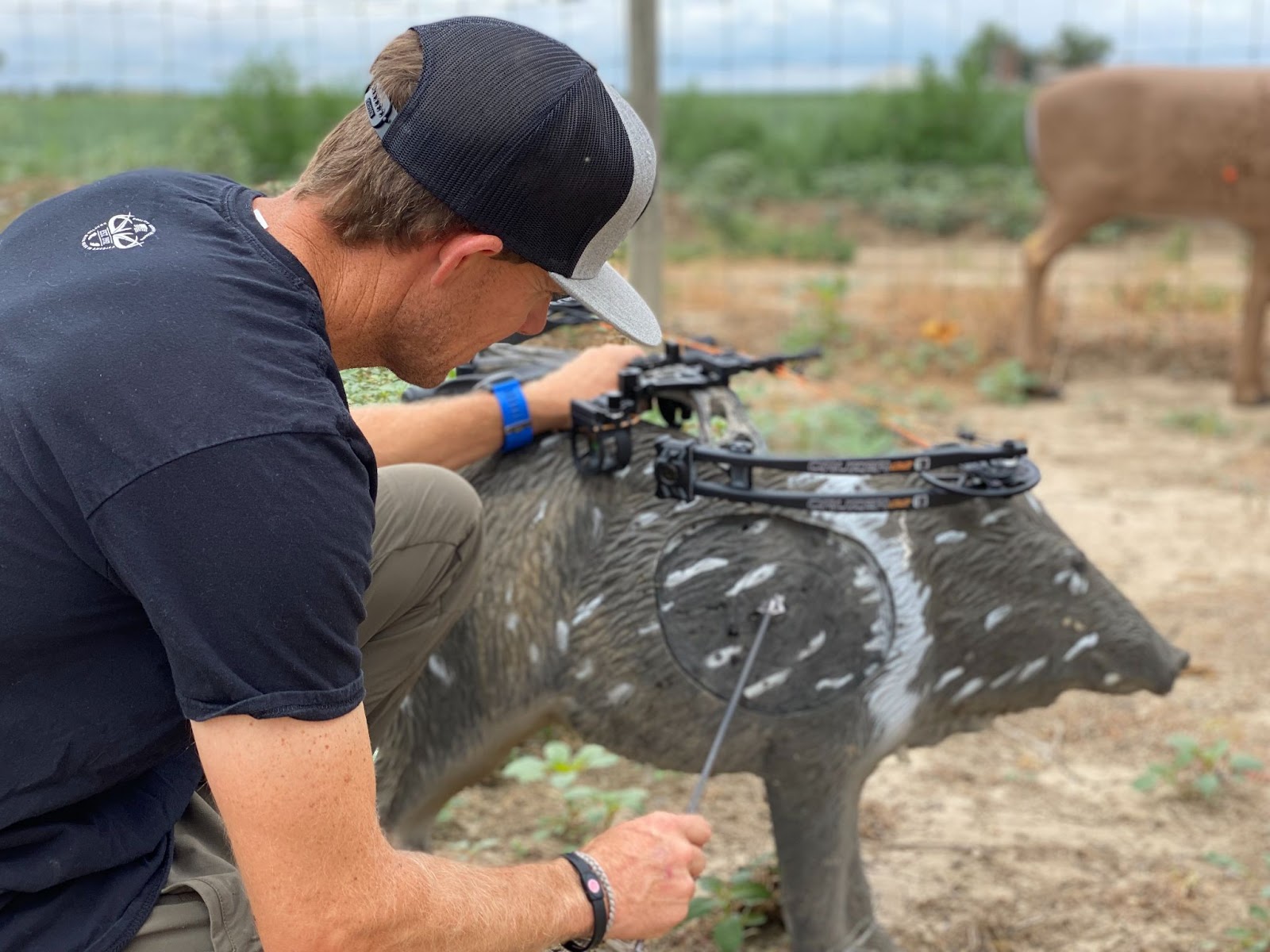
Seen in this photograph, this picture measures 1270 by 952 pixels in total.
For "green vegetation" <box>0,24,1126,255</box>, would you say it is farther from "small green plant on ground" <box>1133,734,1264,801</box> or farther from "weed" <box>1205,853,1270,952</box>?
"weed" <box>1205,853,1270,952</box>

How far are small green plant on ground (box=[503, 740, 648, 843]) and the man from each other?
0.96 metres

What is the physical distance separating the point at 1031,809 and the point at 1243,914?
0.54 metres

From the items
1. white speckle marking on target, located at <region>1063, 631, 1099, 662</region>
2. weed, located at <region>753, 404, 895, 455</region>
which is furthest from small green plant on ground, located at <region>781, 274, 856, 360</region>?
white speckle marking on target, located at <region>1063, 631, 1099, 662</region>

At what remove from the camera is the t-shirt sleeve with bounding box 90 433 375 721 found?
45.6 inches

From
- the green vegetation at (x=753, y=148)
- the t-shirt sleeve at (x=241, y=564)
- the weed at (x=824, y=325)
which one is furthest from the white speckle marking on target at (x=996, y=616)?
the green vegetation at (x=753, y=148)

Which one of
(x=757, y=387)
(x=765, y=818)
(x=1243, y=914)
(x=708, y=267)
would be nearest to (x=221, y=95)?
(x=708, y=267)

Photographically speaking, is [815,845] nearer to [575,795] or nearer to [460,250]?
[575,795]

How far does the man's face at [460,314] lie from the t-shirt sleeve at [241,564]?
29 centimetres

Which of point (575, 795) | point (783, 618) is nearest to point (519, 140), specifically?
point (783, 618)

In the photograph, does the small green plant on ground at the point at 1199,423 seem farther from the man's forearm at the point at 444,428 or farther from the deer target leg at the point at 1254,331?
the man's forearm at the point at 444,428

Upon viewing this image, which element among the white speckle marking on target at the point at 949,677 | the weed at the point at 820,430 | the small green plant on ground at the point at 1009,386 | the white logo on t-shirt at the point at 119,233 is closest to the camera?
the white logo on t-shirt at the point at 119,233

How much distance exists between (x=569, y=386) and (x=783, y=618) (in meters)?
0.49

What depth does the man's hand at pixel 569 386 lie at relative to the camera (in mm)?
2084

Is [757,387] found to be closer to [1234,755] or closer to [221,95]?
[1234,755]
